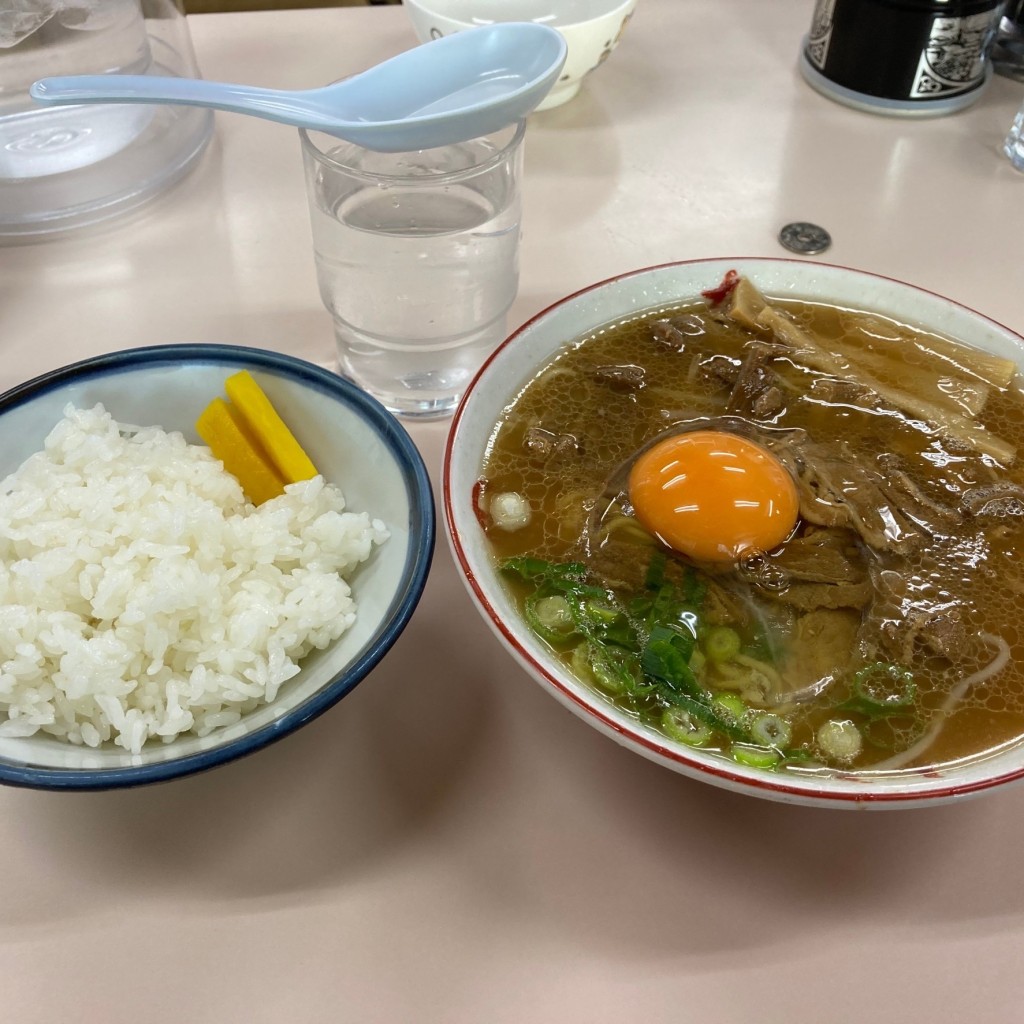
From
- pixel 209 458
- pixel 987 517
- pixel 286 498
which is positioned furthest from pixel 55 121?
pixel 987 517

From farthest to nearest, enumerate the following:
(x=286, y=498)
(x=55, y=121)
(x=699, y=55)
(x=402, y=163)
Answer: (x=699, y=55)
(x=55, y=121)
(x=402, y=163)
(x=286, y=498)

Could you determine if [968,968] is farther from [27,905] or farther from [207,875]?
[27,905]

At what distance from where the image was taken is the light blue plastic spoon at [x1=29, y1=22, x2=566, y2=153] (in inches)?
52.4

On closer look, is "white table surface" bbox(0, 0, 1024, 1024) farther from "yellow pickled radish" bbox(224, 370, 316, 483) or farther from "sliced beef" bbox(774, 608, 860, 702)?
"yellow pickled radish" bbox(224, 370, 316, 483)

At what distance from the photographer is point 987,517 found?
4.29ft

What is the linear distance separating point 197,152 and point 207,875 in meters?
1.73

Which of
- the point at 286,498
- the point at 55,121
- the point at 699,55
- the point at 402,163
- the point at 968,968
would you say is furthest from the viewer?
the point at 699,55

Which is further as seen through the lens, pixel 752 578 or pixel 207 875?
pixel 752 578

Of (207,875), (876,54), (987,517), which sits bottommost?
(207,875)

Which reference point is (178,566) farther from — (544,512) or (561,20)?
(561,20)

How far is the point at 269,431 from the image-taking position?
1.26 m

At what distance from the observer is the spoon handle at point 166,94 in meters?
1.33

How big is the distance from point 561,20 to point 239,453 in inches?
66.3

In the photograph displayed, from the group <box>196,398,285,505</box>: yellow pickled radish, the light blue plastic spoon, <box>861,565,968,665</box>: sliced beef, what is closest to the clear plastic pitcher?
the light blue plastic spoon
